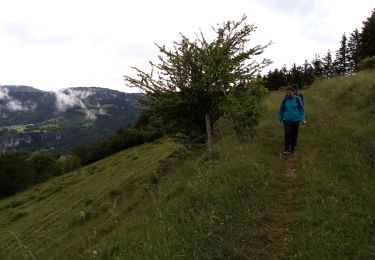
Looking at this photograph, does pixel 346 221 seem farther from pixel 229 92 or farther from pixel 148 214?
pixel 229 92

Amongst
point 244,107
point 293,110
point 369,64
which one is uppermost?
point 369,64

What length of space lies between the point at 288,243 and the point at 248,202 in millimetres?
1595

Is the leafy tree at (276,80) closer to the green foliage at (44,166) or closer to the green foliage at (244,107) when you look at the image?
the green foliage at (244,107)

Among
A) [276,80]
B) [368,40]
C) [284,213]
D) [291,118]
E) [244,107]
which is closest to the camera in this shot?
[284,213]

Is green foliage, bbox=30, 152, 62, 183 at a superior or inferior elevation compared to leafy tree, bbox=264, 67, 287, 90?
inferior

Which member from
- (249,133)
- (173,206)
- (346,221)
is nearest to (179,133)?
(249,133)

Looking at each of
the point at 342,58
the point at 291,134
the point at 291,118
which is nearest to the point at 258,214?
the point at 291,134

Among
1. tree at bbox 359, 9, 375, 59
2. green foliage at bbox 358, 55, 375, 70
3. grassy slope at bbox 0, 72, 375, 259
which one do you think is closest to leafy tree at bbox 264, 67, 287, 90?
tree at bbox 359, 9, 375, 59

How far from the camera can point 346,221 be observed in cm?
732

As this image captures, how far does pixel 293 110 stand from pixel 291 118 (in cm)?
30

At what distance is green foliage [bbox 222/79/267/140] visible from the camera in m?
13.9

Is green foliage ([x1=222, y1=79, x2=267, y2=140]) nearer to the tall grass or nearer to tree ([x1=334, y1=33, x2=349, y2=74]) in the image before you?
the tall grass

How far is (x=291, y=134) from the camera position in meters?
13.6

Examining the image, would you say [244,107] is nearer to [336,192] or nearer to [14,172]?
[336,192]
